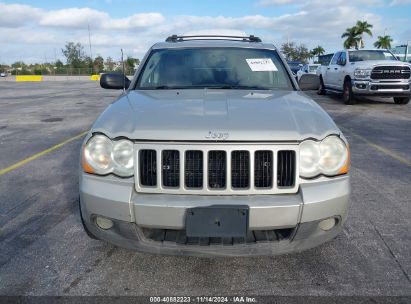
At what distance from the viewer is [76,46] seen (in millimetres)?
80875

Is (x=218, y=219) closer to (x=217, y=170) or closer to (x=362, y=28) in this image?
(x=217, y=170)

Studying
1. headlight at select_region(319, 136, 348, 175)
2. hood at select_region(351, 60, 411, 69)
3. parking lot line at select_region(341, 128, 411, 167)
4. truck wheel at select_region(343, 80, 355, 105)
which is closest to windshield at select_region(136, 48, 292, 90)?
headlight at select_region(319, 136, 348, 175)

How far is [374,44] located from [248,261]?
296 ft

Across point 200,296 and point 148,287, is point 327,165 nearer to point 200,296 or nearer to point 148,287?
point 200,296

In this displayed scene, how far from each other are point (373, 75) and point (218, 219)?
39.4ft

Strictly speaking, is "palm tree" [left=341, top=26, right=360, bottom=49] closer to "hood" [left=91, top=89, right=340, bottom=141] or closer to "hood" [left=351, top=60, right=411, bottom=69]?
"hood" [left=351, top=60, right=411, bottom=69]

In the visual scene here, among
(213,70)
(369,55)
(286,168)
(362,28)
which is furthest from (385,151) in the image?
(362,28)

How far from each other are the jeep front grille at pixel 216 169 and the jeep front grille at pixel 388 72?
38.1 feet

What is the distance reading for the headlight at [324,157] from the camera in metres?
2.63

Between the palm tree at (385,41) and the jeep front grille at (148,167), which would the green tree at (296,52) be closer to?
the palm tree at (385,41)

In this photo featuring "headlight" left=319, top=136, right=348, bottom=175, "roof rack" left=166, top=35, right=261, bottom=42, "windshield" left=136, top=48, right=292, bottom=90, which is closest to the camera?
"headlight" left=319, top=136, right=348, bottom=175

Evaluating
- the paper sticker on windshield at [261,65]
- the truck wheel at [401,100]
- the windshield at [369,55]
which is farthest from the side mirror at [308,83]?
the truck wheel at [401,100]

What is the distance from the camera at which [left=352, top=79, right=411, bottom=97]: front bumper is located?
12875mm

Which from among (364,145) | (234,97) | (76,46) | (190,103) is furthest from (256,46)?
(76,46)
